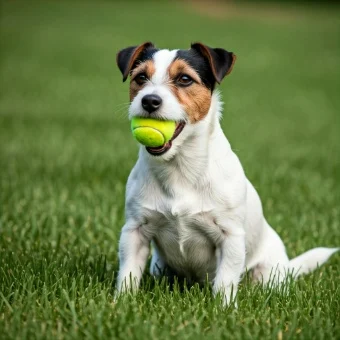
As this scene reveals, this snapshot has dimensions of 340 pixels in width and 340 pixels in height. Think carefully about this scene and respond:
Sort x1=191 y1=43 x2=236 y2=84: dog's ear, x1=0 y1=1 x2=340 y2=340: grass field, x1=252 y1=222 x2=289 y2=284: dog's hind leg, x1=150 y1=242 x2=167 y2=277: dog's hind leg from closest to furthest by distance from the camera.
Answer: x1=0 y1=1 x2=340 y2=340: grass field
x1=191 y1=43 x2=236 y2=84: dog's ear
x1=150 y1=242 x2=167 y2=277: dog's hind leg
x1=252 y1=222 x2=289 y2=284: dog's hind leg

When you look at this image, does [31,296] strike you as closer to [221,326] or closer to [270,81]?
[221,326]

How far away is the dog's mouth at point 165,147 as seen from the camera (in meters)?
4.06

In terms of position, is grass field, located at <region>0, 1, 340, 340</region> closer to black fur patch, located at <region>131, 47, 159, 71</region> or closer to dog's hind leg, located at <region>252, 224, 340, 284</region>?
dog's hind leg, located at <region>252, 224, 340, 284</region>

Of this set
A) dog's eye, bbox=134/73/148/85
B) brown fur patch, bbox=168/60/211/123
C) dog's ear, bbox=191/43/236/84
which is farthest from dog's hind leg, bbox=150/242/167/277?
dog's ear, bbox=191/43/236/84

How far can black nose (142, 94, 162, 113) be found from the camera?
391cm

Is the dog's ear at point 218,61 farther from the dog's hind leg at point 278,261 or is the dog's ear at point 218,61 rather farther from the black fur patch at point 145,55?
Result: the dog's hind leg at point 278,261

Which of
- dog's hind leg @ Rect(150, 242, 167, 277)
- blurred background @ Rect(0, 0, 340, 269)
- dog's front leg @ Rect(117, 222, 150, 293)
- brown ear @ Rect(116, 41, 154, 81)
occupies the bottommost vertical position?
blurred background @ Rect(0, 0, 340, 269)

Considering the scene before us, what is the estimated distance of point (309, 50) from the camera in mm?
27125

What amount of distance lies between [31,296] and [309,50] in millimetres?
24845

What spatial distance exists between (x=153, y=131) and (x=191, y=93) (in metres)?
0.38

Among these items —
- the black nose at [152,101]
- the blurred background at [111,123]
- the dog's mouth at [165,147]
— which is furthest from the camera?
the blurred background at [111,123]

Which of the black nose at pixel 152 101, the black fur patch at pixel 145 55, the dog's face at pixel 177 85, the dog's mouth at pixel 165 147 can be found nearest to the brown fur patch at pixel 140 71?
the dog's face at pixel 177 85

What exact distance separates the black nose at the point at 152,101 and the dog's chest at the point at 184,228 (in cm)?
58

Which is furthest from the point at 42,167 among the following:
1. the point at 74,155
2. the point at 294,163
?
the point at 294,163
